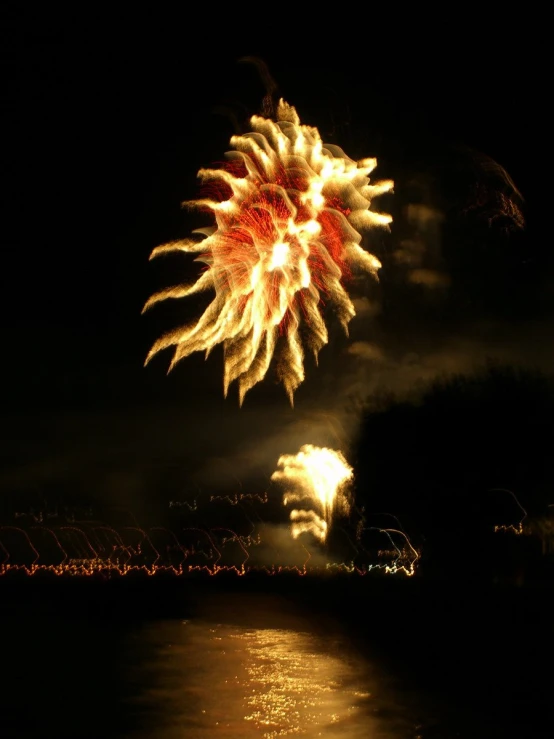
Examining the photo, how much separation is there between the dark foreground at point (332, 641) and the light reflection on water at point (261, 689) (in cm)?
22

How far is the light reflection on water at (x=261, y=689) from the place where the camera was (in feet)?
30.0

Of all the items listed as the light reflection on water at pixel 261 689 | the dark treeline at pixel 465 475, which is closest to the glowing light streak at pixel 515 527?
the dark treeline at pixel 465 475

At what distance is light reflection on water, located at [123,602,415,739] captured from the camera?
9.13 meters

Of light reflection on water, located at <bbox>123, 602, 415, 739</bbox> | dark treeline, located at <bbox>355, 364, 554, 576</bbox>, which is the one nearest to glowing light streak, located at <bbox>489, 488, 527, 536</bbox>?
dark treeline, located at <bbox>355, 364, 554, 576</bbox>

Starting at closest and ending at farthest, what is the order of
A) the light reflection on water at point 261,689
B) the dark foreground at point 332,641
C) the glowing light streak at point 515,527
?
the light reflection on water at point 261,689
the dark foreground at point 332,641
the glowing light streak at point 515,527

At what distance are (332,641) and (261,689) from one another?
17.4 ft

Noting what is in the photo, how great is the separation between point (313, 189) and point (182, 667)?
Answer: 884cm

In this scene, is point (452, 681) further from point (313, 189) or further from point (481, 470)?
point (481, 470)

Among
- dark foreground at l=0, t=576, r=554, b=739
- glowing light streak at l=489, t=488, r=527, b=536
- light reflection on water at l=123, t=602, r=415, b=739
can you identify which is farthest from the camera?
glowing light streak at l=489, t=488, r=527, b=536

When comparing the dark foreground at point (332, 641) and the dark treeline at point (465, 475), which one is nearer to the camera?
the dark foreground at point (332, 641)

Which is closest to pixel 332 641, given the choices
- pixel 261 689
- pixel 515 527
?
pixel 261 689

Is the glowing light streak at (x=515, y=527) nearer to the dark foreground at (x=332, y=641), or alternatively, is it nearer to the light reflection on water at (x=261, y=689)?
the dark foreground at (x=332, y=641)

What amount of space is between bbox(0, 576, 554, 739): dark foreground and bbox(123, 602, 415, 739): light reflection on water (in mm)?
224

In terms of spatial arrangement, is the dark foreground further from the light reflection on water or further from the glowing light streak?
the glowing light streak
